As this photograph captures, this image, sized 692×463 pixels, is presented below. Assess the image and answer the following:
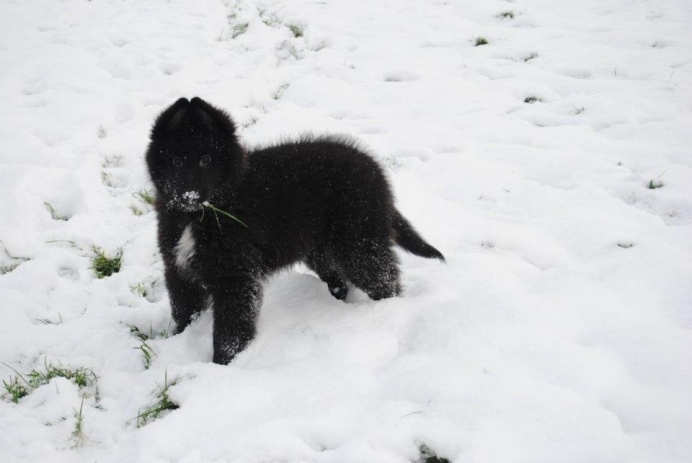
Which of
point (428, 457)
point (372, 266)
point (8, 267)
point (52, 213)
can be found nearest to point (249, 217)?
point (372, 266)

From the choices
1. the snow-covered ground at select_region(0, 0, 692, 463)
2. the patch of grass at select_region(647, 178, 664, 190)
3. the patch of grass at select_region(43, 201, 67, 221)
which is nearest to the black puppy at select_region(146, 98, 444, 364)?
the snow-covered ground at select_region(0, 0, 692, 463)

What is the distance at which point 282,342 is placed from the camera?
2740 millimetres

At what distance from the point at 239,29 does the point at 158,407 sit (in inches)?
250

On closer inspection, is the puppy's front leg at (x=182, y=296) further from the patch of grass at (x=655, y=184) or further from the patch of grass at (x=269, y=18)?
the patch of grass at (x=269, y=18)

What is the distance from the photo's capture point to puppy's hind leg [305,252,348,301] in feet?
10.5

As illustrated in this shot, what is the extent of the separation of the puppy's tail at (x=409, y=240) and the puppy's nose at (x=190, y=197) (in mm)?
1245

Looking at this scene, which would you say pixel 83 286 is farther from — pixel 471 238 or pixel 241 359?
pixel 471 238

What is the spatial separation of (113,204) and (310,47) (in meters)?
3.92

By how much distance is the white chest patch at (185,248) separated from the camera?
8.87ft

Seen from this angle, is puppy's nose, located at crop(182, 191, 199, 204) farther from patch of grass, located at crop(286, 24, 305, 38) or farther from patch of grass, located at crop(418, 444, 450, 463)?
patch of grass, located at crop(286, 24, 305, 38)

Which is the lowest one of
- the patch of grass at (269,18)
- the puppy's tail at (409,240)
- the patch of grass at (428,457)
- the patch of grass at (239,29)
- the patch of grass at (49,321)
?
the patch of grass at (49,321)

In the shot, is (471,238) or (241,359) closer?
(241,359)

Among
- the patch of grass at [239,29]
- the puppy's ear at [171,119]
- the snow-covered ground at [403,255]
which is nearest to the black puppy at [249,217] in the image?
the puppy's ear at [171,119]

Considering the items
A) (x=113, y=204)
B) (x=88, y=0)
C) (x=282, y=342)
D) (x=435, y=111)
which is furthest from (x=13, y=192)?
(x=88, y=0)
